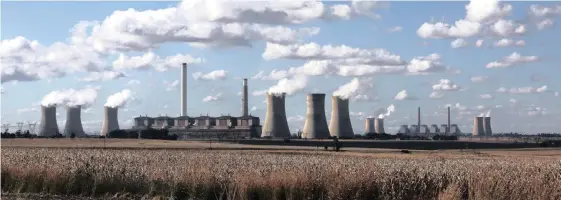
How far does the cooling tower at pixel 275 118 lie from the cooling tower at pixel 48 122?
1508 inches

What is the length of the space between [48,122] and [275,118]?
4189 cm

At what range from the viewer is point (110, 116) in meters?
142

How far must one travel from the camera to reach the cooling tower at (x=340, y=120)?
440 ft

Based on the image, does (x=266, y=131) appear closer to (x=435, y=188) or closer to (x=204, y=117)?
(x=204, y=117)

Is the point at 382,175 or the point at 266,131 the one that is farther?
the point at 266,131

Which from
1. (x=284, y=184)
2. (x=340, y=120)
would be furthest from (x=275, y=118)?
(x=284, y=184)

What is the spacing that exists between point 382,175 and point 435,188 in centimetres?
116

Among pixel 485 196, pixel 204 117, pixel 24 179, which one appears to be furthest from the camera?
pixel 204 117

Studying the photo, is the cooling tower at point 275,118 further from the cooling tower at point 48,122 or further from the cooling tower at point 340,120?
the cooling tower at point 48,122

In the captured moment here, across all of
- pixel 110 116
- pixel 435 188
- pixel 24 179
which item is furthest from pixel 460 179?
pixel 110 116

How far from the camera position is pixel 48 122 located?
12925 cm

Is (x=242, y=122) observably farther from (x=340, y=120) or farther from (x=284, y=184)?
(x=284, y=184)

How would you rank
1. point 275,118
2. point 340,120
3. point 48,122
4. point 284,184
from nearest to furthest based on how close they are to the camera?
point 284,184
point 275,118
point 48,122
point 340,120

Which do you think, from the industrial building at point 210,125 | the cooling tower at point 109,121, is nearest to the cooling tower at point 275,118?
the industrial building at point 210,125
